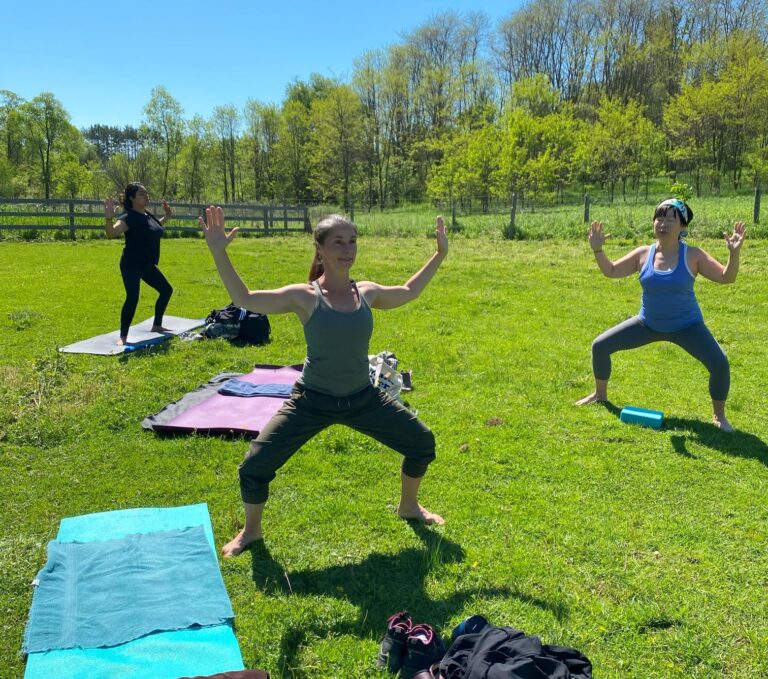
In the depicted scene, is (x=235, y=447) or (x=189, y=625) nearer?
(x=189, y=625)

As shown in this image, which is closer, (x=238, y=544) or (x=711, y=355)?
(x=238, y=544)

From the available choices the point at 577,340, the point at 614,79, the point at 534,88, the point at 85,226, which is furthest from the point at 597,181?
the point at 577,340

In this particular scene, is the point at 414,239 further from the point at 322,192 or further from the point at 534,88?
the point at 534,88

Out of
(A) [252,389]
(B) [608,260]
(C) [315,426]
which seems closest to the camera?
(C) [315,426]

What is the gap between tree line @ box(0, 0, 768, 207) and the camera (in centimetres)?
4397

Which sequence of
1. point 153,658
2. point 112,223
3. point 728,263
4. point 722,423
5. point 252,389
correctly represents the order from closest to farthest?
point 153,658
point 728,263
point 722,423
point 252,389
point 112,223

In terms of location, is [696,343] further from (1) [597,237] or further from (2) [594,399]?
(1) [597,237]

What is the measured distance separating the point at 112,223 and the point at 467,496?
6506 mm

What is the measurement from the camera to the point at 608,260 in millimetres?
6051

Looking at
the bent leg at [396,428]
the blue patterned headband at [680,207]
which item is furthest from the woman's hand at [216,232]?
the blue patterned headband at [680,207]

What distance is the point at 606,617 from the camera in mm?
3279

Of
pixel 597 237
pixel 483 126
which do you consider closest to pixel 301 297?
pixel 597 237

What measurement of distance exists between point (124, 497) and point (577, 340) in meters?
7.13

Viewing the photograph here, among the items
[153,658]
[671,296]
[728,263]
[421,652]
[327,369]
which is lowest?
[153,658]
